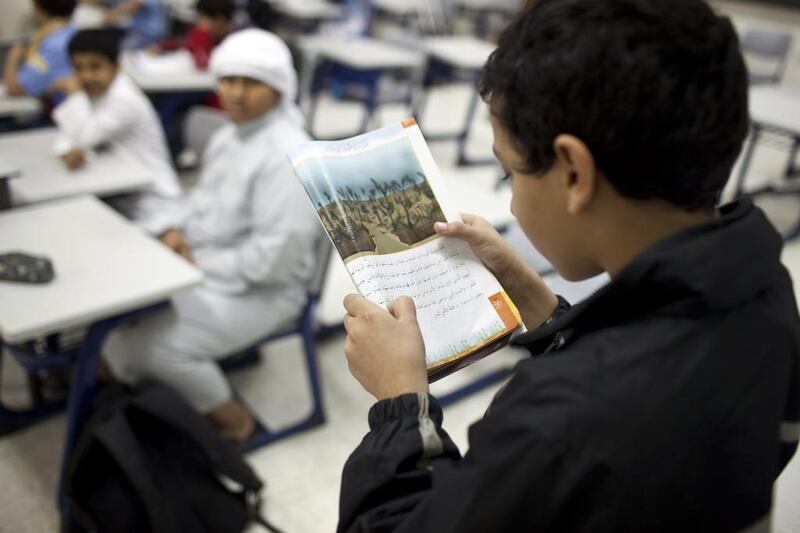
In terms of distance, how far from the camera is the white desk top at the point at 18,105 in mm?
2554

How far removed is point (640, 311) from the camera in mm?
573

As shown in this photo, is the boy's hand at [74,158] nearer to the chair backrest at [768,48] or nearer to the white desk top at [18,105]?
the white desk top at [18,105]

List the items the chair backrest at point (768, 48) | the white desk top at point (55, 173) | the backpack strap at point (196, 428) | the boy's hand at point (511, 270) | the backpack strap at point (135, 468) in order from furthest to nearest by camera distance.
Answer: the chair backrest at point (768, 48)
the white desk top at point (55, 173)
the backpack strap at point (196, 428)
the backpack strap at point (135, 468)
the boy's hand at point (511, 270)

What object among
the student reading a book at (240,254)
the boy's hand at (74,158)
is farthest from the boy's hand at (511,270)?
the boy's hand at (74,158)

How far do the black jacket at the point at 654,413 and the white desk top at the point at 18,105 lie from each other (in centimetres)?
266

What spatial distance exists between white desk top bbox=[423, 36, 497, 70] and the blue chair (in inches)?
104

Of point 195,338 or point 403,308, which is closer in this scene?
point 403,308

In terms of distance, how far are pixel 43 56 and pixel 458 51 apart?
276 centimetres

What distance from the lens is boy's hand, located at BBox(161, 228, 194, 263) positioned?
6.31 ft

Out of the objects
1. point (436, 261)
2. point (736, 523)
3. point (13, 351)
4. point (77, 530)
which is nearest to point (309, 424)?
point (77, 530)

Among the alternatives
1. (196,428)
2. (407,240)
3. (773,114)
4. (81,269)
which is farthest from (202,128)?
(773,114)

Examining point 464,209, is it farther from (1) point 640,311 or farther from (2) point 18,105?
(2) point 18,105

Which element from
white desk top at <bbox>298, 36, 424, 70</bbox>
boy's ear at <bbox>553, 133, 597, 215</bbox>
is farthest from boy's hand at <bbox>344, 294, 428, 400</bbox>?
white desk top at <bbox>298, 36, 424, 70</bbox>

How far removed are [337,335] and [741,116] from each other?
2052 mm
